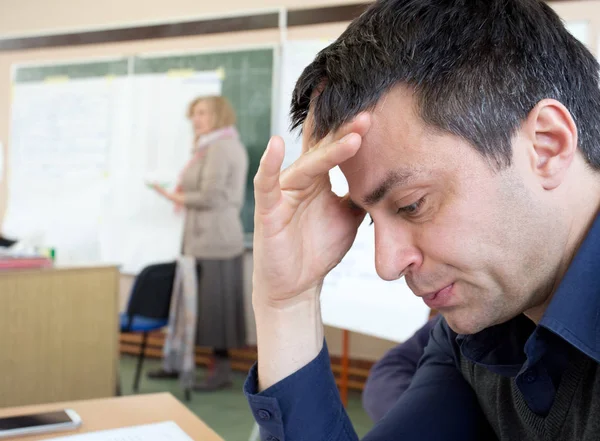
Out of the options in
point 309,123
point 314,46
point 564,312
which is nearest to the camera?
point 564,312

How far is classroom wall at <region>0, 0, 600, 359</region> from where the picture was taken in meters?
4.13

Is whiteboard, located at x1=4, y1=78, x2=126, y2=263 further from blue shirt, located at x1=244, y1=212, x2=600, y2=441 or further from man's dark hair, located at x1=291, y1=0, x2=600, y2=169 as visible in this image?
man's dark hair, located at x1=291, y1=0, x2=600, y2=169

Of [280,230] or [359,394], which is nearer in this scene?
[280,230]

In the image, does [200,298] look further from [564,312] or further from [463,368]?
[564,312]

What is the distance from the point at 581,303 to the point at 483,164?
0.20 metres

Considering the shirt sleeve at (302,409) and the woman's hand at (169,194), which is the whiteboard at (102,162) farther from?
the shirt sleeve at (302,409)

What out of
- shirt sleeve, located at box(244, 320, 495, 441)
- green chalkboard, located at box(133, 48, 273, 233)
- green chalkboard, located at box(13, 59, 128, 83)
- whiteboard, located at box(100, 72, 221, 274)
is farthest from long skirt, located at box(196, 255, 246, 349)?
shirt sleeve, located at box(244, 320, 495, 441)

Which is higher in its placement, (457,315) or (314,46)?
(314,46)

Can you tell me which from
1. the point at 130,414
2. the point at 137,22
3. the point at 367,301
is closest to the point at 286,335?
the point at 130,414

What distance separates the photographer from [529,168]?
2.61 ft

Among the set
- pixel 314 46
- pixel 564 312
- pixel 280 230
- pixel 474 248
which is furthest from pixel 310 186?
pixel 314 46

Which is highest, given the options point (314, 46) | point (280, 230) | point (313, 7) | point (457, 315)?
point (313, 7)

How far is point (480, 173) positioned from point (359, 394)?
348 centimetres

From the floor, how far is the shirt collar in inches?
92.5
